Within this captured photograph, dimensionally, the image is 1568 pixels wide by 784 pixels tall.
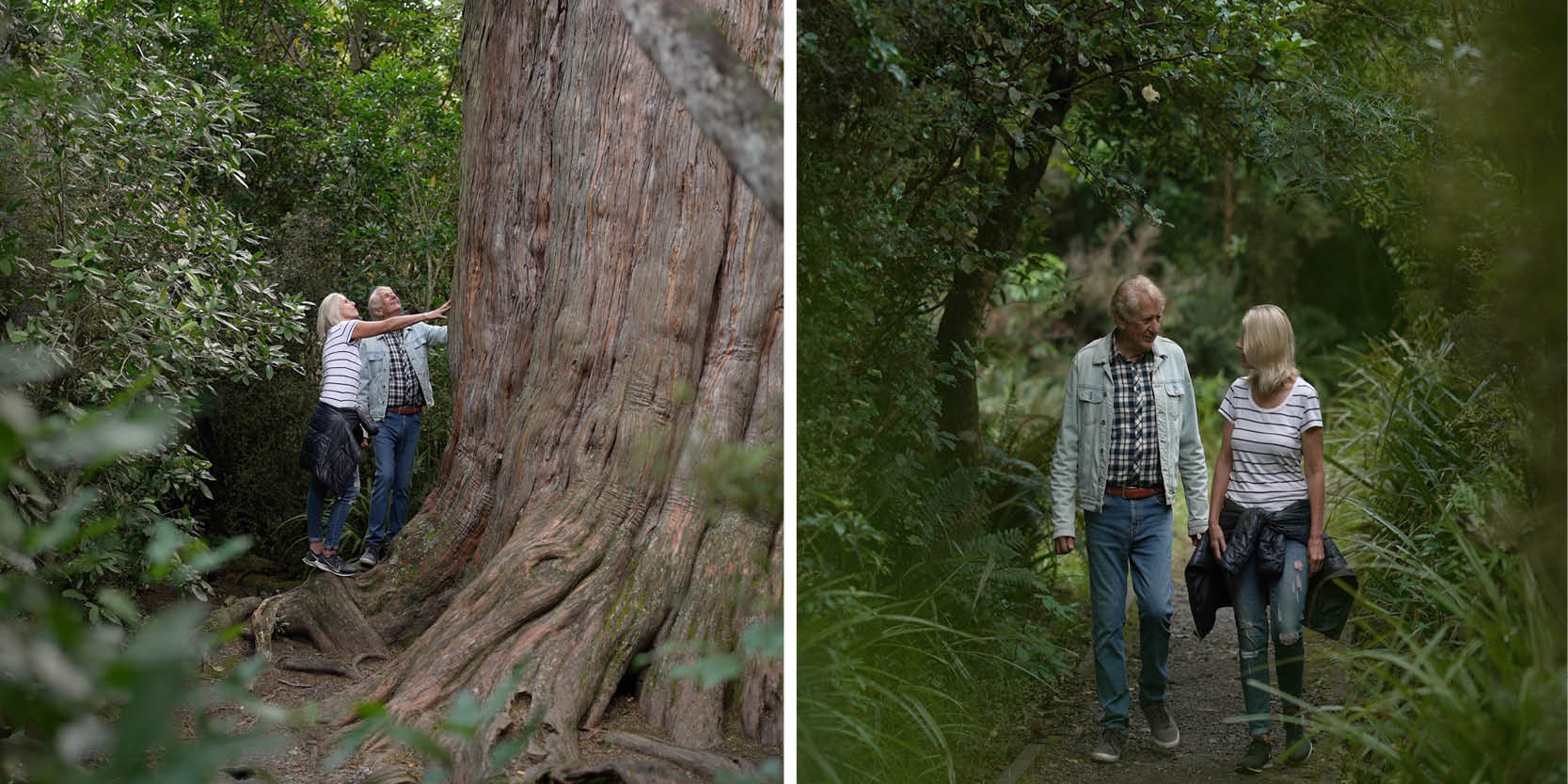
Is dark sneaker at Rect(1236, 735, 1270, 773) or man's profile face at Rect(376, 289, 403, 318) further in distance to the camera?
man's profile face at Rect(376, 289, 403, 318)

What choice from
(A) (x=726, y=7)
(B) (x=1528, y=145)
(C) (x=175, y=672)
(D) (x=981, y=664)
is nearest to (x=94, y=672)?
(C) (x=175, y=672)

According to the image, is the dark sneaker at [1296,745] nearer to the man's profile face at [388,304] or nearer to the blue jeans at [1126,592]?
the blue jeans at [1126,592]

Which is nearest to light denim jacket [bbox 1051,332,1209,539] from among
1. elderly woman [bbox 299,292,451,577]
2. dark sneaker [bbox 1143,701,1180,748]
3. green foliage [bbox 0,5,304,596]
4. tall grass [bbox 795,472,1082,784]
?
tall grass [bbox 795,472,1082,784]

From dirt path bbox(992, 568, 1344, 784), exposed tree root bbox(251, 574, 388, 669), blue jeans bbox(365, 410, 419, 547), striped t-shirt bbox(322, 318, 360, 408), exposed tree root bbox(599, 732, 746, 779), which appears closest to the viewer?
dirt path bbox(992, 568, 1344, 784)

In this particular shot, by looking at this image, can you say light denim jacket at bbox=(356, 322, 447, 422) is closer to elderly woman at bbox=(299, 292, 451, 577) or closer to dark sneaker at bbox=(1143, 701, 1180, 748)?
elderly woman at bbox=(299, 292, 451, 577)

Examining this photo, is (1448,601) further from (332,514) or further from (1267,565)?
(332,514)

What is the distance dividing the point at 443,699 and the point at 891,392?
1767 mm

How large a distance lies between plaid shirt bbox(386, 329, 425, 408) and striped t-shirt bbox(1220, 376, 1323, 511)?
456 cm

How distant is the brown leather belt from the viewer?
2637 mm

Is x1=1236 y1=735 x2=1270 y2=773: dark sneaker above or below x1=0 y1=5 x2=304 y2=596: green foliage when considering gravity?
below

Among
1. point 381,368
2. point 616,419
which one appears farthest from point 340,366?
point 616,419

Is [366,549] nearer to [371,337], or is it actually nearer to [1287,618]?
[371,337]

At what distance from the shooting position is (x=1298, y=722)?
1.90m

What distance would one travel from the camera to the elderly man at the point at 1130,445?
8.47 ft
